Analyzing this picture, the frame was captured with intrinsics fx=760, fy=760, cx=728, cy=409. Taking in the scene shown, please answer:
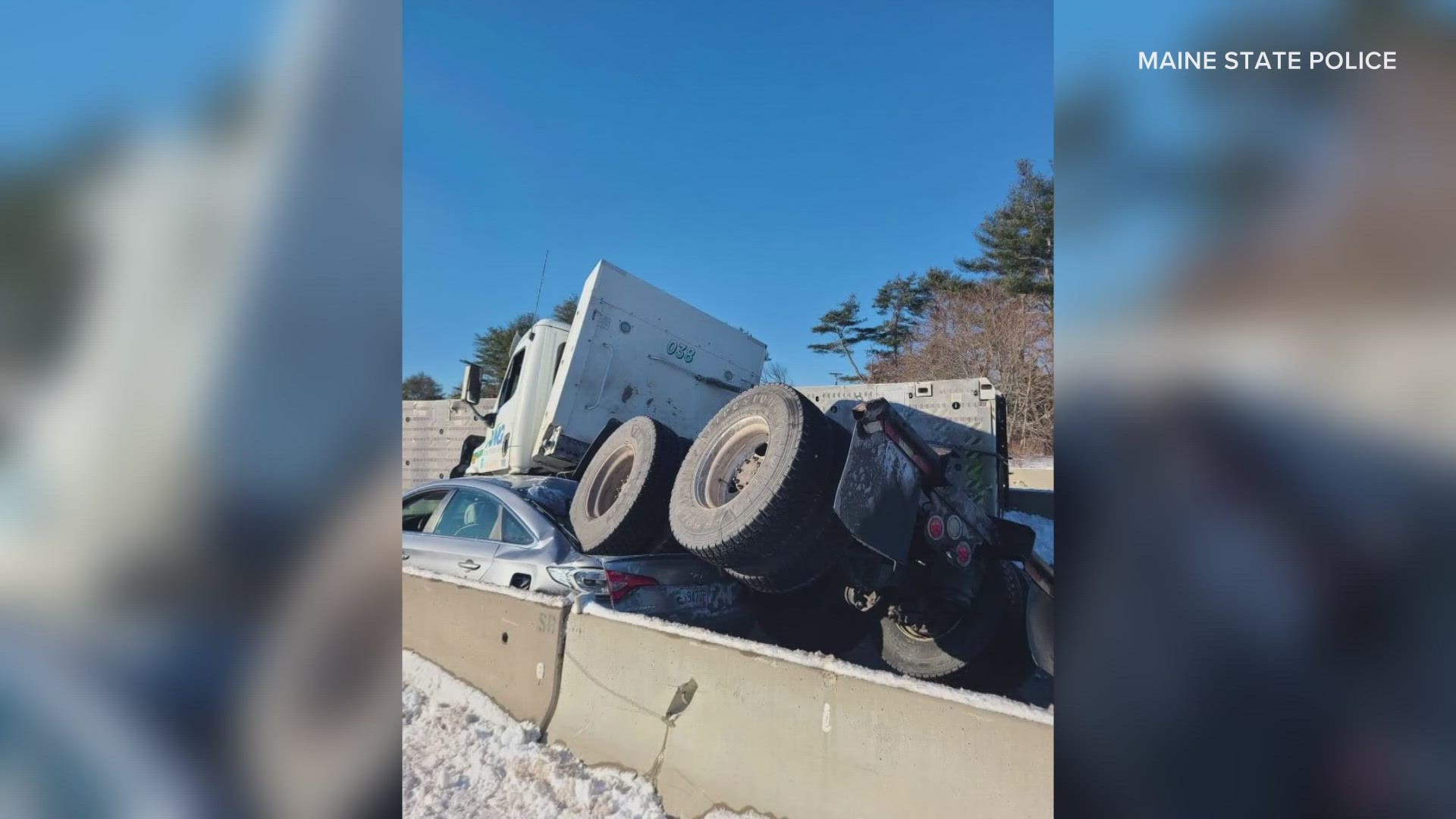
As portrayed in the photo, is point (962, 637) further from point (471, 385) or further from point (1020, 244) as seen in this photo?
point (1020, 244)

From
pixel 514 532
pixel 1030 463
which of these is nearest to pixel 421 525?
pixel 514 532

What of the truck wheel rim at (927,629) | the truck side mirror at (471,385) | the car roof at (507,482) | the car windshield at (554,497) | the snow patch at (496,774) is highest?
the truck side mirror at (471,385)

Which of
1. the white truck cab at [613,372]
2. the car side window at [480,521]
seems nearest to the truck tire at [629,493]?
the car side window at [480,521]

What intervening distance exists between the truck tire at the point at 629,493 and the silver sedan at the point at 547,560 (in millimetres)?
117

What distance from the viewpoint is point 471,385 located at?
10.4 meters

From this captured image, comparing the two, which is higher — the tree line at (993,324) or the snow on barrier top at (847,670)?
the tree line at (993,324)

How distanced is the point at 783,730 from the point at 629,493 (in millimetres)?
2156

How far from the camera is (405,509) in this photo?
262 inches

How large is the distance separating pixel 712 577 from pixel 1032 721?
286 cm

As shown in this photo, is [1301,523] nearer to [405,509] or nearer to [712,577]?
[712,577]

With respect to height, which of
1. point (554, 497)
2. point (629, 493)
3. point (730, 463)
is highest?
point (730, 463)

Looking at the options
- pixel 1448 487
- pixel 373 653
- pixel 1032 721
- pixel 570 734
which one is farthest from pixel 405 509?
pixel 1448 487

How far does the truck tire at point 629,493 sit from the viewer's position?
4.84 meters

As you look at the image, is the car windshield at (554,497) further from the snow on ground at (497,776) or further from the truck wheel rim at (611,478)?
the snow on ground at (497,776)
